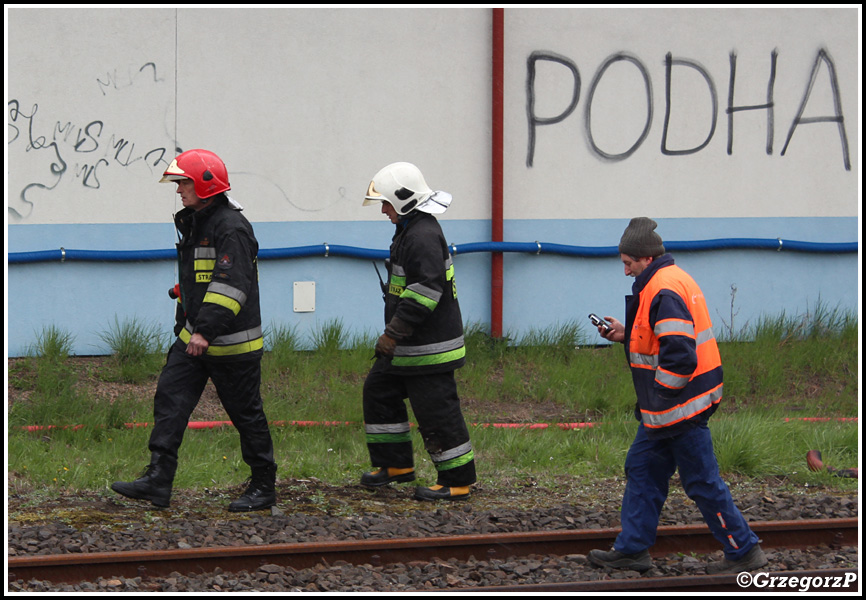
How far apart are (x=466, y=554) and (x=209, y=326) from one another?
1861 millimetres

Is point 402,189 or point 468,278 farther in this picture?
point 468,278

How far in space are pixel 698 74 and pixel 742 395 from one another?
337cm

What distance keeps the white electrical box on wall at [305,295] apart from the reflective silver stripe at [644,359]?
500 centimetres

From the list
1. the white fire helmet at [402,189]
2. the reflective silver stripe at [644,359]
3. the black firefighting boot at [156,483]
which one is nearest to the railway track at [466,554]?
the black firefighting boot at [156,483]

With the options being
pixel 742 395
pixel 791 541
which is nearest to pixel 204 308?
pixel 791 541

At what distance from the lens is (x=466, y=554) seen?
4.97 m

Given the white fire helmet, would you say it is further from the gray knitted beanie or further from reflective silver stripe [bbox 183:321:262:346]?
the gray knitted beanie

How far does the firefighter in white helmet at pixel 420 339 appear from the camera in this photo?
217 inches

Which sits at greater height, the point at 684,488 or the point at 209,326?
the point at 209,326

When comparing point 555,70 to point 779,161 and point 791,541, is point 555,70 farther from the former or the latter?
point 791,541

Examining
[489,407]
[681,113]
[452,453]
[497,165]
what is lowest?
[489,407]

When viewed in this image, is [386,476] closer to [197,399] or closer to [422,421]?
[422,421]

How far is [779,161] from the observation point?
32.5 feet
